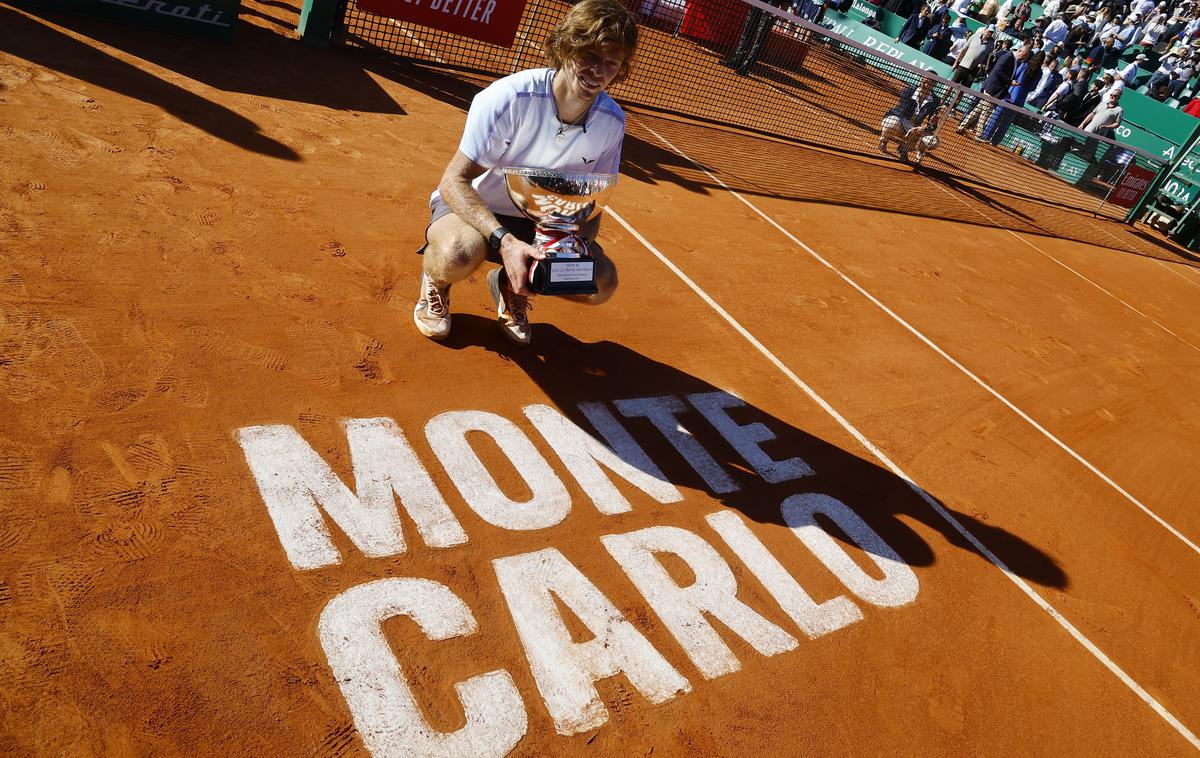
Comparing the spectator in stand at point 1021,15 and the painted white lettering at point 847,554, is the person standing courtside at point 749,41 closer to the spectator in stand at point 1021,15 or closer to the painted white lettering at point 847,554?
the spectator in stand at point 1021,15

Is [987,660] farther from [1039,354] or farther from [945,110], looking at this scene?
[945,110]

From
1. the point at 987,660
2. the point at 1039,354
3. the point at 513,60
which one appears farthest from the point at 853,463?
the point at 513,60

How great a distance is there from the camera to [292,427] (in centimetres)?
386

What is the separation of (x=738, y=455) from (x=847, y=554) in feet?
2.88

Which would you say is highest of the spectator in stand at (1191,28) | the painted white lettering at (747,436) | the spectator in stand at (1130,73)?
the spectator in stand at (1191,28)

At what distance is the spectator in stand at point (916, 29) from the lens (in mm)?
23547

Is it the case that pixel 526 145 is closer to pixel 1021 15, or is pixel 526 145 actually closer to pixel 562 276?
pixel 562 276

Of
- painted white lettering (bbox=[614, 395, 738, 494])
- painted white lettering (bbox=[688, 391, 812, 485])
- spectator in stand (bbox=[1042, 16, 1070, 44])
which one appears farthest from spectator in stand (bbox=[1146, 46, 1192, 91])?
painted white lettering (bbox=[614, 395, 738, 494])

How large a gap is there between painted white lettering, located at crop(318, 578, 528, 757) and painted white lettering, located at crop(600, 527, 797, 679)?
882 mm

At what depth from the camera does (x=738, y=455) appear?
489cm

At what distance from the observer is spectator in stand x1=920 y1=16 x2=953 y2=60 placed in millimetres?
22922

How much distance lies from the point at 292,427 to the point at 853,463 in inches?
140

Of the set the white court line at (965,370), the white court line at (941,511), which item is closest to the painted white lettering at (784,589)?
the white court line at (941,511)

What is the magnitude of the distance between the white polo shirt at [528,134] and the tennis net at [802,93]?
6.79 meters
